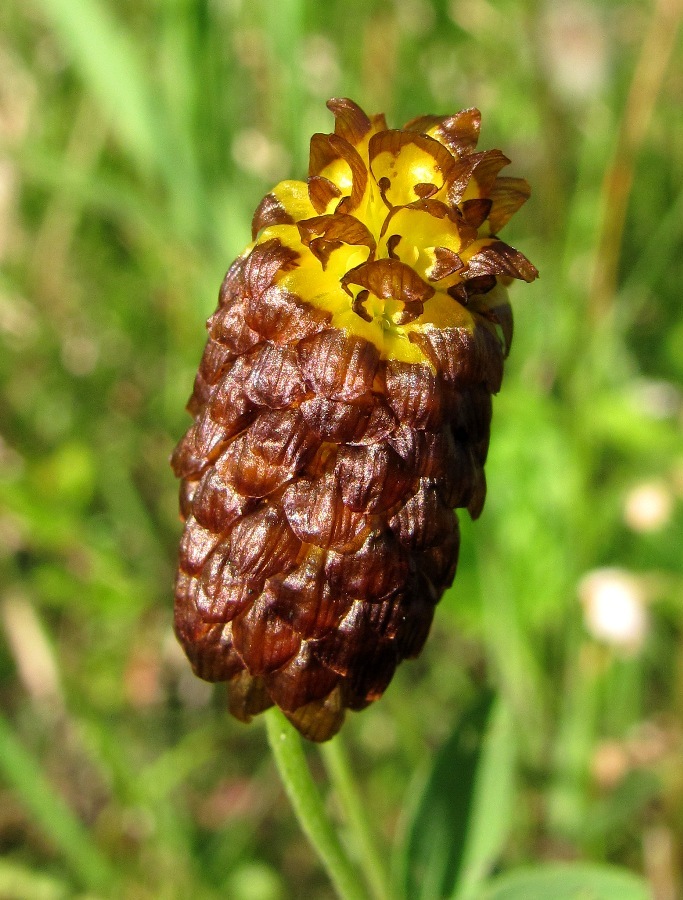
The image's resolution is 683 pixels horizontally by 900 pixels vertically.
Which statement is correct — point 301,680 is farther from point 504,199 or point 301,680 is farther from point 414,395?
point 504,199

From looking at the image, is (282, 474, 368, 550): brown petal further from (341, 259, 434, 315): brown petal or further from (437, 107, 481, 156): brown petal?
(437, 107, 481, 156): brown petal

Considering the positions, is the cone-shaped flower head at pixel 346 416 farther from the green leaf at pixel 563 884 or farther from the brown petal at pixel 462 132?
the green leaf at pixel 563 884

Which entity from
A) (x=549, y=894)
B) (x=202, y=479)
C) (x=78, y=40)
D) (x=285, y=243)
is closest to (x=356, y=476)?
(x=202, y=479)

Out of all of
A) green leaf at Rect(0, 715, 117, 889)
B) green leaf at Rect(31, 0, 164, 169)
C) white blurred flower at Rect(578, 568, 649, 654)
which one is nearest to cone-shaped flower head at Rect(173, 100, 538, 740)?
green leaf at Rect(0, 715, 117, 889)

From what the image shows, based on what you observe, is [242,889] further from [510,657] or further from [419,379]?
[419,379]

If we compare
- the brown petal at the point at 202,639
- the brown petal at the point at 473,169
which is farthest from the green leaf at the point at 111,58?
the brown petal at the point at 202,639
